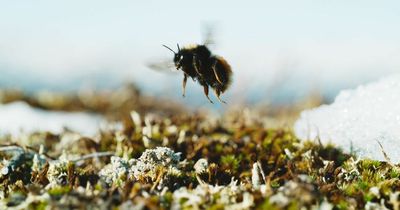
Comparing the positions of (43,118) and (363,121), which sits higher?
(43,118)

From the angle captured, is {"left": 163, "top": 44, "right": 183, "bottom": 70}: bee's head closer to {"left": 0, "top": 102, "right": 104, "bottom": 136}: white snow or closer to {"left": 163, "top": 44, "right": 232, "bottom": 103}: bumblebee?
{"left": 163, "top": 44, "right": 232, "bottom": 103}: bumblebee

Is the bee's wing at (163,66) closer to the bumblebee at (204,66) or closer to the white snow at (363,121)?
the bumblebee at (204,66)

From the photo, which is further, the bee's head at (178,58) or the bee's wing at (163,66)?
the bee's wing at (163,66)

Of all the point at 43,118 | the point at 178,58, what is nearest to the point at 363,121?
the point at 178,58

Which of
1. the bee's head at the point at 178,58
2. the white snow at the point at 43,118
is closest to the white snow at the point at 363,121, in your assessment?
the bee's head at the point at 178,58

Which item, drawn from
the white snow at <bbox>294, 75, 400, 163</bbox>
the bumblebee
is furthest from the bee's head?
the white snow at <bbox>294, 75, 400, 163</bbox>

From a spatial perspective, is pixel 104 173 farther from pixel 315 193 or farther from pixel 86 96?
pixel 86 96

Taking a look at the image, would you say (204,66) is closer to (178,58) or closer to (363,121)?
(178,58)
